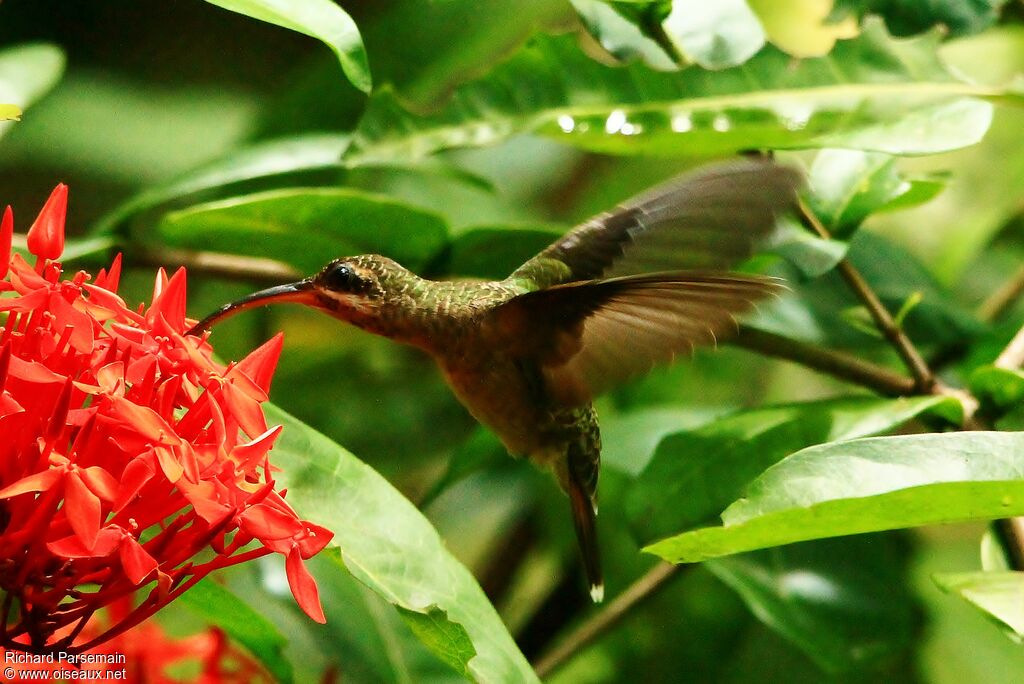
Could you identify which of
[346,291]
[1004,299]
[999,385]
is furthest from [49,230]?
[1004,299]

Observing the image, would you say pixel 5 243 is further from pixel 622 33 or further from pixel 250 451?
pixel 622 33

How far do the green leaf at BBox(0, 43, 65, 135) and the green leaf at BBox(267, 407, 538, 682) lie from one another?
1.47ft

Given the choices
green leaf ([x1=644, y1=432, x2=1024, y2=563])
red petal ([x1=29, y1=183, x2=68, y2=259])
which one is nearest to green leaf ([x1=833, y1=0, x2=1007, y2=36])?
green leaf ([x1=644, y1=432, x2=1024, y2=563])

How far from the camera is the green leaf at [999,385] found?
108 cm

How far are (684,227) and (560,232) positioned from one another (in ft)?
0.99

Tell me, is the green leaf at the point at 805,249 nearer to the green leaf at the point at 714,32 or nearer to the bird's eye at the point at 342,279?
the green leaf at the point at 714,32

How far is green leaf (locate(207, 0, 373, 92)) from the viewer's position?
83cm

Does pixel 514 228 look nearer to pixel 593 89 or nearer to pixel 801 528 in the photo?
pixel 593 89

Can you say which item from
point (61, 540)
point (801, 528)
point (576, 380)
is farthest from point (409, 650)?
point (61, 540)

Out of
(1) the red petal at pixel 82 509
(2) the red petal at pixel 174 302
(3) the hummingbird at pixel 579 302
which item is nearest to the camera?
(1) the red petal at pixel 82 509

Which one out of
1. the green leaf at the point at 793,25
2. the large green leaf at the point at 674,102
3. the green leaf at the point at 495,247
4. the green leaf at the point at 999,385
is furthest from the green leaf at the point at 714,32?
the green leaf at the point at 793,25

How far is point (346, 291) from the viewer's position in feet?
3.24

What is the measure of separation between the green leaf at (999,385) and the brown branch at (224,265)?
762 millimetres

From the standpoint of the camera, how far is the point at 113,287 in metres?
0.80
